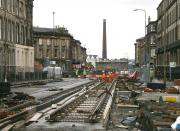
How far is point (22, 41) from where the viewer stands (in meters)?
75.2

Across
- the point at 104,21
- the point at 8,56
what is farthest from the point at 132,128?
the point at 104,21

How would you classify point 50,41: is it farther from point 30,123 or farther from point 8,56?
point 30,123

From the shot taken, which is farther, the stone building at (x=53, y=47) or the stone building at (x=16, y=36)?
the stone building at (x=53, y=47)

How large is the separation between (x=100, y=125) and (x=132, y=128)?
1.59m

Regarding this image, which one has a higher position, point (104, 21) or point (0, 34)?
point (104, 21)

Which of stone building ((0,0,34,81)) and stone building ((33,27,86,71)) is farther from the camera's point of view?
stone building ((33,27,86,71))

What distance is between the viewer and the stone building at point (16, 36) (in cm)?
5933

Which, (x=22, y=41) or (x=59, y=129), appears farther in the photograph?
(x=22, y=41)

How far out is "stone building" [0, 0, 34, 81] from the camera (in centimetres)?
5933

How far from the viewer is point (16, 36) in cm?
7062

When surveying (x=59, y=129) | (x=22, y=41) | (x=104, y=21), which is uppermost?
(x=104, y=21)

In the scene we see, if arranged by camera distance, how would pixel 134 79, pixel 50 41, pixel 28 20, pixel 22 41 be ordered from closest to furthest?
pixel 134 79
pixel 22 41
pixel 28 20
pixel 50 41

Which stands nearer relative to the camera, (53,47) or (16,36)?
(16,36)

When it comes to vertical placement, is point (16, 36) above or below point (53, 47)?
below
